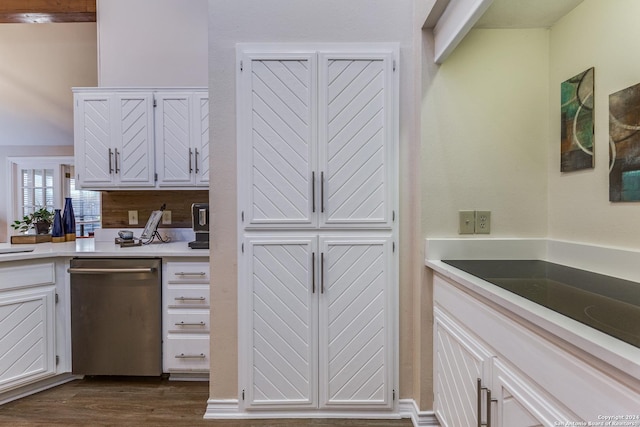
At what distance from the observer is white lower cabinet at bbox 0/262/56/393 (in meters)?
1.99

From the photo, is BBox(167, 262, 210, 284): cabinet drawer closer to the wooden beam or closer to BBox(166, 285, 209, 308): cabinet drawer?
BBox(166, 285, 209, 308): cabinet drawer

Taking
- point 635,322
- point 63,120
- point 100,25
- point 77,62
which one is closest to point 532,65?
point 635,322

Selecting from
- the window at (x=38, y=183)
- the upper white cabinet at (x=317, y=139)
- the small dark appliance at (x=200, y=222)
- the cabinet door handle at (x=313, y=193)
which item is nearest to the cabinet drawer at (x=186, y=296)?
the small dark appliance at (x=200, y=222)

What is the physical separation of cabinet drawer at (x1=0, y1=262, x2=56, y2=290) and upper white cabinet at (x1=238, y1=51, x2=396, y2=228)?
1506mm

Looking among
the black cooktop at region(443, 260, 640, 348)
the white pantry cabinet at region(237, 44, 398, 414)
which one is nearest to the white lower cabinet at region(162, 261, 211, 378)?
the white pantry cabinet at region(237, 44, 398, 414)

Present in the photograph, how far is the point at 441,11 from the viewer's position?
154 cm

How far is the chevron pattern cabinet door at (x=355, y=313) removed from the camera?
1.79 metres

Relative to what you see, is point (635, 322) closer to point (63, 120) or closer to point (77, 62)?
point (77, 62)

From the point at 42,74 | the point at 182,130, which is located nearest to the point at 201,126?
the point at 182,130

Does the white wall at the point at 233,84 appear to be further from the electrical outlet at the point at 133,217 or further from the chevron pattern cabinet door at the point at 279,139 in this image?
the electrical outlet at the point at 133,217

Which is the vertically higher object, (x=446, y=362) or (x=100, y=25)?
(x=100, y=25)

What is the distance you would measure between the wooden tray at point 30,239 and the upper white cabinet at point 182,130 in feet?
3.96

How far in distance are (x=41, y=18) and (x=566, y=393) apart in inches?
191

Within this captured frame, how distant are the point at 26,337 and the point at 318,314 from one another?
6.30 ft
